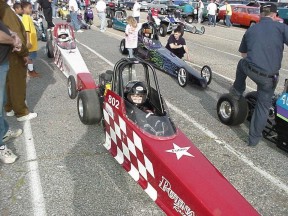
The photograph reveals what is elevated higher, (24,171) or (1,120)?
(1,120)

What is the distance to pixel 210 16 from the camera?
21203 millimetres

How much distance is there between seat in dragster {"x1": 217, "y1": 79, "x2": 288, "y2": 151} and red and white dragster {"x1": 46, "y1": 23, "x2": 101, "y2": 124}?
7.33ft

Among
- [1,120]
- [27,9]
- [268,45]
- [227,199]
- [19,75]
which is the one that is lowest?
[227,199]

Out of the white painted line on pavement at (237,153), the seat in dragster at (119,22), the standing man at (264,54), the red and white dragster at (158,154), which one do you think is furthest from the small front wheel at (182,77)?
the seat in dragster at (119,22)

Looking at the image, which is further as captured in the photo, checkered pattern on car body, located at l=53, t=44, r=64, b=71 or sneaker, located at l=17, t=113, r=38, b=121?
checkered pattern on car body, located at l=53, t=44, r=64, b=71

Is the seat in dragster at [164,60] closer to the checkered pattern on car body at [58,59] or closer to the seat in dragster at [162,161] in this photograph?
the checkered pattern on car body at [58,59]

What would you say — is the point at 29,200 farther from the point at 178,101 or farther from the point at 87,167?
the point at 178,101

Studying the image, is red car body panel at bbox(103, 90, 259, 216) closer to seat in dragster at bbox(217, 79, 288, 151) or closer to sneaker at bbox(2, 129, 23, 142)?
sneaker at bbox(2, 129, 23, 142)

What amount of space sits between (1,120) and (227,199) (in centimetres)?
287

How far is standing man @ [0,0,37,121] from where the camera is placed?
15.5ft

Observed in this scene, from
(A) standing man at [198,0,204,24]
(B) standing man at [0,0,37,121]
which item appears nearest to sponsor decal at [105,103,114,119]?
(B) standing man at [0,0,37,121]

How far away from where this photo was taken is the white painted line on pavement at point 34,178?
10.7 feet

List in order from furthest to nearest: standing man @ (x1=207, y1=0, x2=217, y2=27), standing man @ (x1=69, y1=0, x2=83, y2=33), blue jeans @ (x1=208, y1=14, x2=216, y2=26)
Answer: blue jeans @ (x1=208, y1=14, x2=216, y2=26)
standing man @ (x1=207, y1=0, x2=217, y2=27)
standing man @ (x1=69, y1=0, x2=83, y2=33)

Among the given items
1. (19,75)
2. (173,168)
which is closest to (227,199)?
(173,168)
